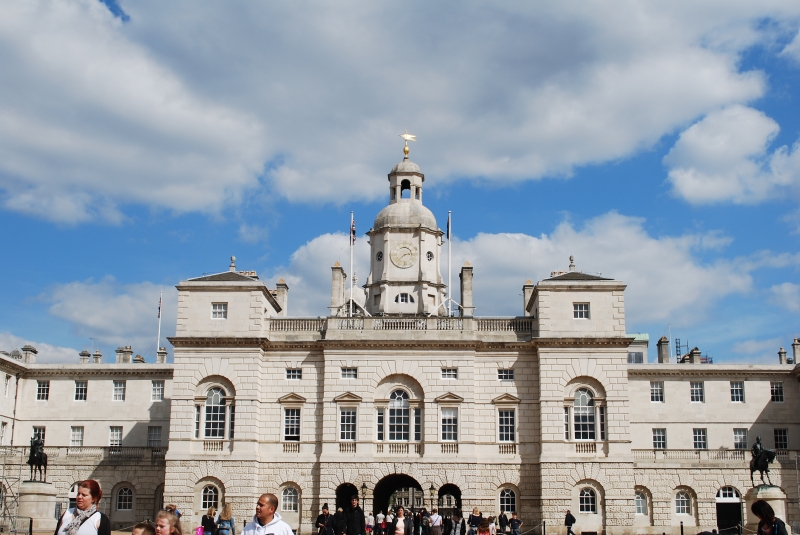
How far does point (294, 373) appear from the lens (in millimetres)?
47500

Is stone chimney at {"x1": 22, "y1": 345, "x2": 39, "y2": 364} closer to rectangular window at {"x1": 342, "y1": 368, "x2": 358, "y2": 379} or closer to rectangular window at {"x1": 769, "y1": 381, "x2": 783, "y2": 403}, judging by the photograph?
rectangular window at {"x1": 342, "y1": 368, "x2": 358, "y2": 379}

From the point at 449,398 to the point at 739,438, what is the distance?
60.2 ft

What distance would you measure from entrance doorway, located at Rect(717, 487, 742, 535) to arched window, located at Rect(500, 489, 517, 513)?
10.9 metres

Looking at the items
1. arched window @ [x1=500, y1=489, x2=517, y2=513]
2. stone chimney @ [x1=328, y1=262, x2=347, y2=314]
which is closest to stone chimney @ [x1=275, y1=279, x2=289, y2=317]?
stone chimney @ [x1=328, y1=262, x2=347, y2=314]

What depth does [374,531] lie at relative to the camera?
40594mm

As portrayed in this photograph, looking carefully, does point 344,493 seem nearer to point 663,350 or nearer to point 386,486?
point 386,486

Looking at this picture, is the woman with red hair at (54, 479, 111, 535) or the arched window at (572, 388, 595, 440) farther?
the arched window at (572, 388, 595, 440)

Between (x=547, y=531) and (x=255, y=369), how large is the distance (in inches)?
646

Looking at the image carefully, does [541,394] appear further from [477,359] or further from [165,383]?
[165,383]

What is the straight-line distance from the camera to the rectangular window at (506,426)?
4638 cm

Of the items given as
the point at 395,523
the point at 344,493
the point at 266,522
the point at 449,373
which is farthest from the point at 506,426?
the point at 266,522

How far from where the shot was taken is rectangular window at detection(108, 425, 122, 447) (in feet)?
179

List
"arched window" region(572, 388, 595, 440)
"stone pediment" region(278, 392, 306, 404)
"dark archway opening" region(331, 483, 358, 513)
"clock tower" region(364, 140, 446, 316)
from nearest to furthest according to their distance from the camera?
"arched window" region(572, 388, 595, 440), "dark archway opening" region(331, 483, 358, 513), "stone pediment" region(278, 392, 306, 404), "clock tower" region(364, 140, 446, 316)

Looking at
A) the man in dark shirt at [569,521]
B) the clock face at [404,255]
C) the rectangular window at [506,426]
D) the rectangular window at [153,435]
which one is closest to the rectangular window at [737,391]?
the rectangular window at [506,426]
